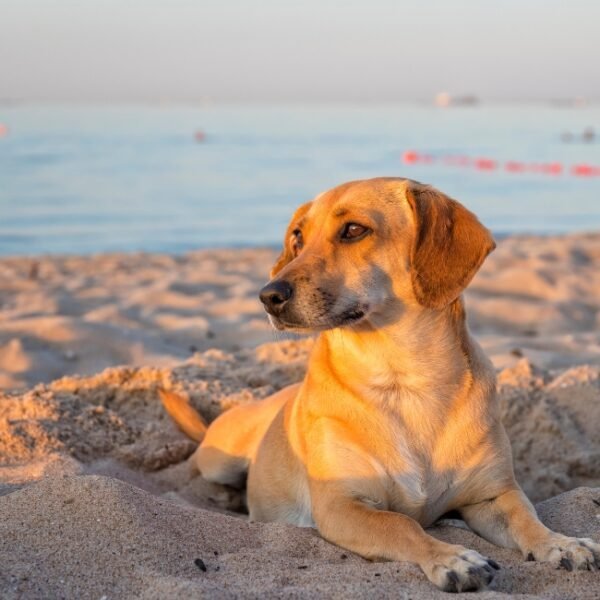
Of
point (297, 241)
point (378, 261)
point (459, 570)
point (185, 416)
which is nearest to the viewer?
point (459, 570)

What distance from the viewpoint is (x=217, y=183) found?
26297mm

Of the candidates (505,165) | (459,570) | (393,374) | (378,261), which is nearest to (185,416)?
(393,374)

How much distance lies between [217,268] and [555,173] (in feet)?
65.5

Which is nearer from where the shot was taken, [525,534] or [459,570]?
[459,570]

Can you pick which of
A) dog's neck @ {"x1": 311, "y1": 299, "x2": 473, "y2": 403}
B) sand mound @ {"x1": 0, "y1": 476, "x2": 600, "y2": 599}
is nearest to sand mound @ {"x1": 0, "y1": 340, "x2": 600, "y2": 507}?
sand mound @ {"x1": 0, "y1": 476, "x2": 600, "y2": 599}

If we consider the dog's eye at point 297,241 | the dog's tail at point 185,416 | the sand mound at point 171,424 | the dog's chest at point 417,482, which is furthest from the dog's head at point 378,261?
the dog's tail at point 185,416

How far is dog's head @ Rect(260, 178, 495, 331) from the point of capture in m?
4.09

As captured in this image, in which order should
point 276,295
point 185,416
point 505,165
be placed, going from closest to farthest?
point 276,295 → point 185,416 → point 505,165

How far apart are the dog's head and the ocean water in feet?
40.3

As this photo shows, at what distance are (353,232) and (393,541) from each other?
1275mm

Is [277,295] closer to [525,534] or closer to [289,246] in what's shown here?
[289,246]

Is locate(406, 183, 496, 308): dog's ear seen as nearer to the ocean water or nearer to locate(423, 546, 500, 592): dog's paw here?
locate(423, 546, 500, 592): dog's paw

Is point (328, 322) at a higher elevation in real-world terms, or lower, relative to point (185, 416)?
higher

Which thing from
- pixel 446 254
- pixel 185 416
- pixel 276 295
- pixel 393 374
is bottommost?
pixel 185 416
